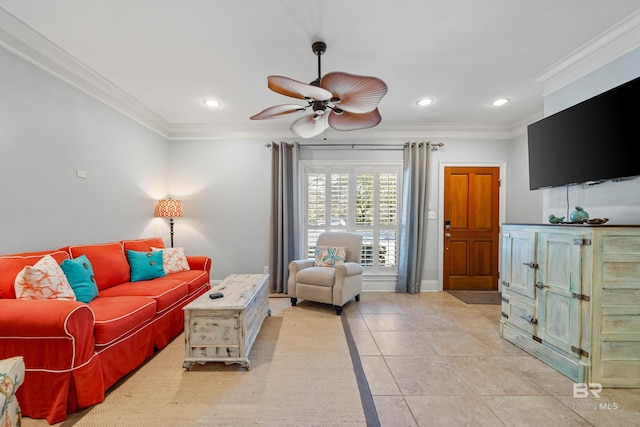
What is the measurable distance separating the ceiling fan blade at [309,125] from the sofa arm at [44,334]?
2.04m

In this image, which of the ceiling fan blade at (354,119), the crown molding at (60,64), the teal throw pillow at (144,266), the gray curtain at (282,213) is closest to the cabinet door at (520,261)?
the ceiling fan blade at (354,119)

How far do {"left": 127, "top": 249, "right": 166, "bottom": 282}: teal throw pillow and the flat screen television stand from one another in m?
4.29

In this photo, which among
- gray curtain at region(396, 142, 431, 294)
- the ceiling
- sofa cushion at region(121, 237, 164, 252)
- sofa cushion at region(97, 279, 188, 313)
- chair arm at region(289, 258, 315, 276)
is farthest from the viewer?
gray curtain at region(396, 142, 431, 294)

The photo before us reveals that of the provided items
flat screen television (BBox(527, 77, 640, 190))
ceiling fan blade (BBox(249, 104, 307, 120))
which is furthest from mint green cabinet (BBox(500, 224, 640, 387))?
ceiling fan blade (BBox(249, 104, 307, 120))

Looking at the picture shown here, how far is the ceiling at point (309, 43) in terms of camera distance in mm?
1777

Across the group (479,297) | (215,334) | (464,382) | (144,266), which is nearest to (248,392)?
A: (215,334)

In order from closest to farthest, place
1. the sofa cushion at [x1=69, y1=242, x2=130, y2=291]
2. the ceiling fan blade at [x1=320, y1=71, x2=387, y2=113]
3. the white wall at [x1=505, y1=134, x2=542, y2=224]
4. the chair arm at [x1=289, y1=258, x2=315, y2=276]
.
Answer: the ceiling fan blade at [x1=320, y1=71, x2=387, y2=113] → the sofa cushion at [x1=69, y1=242, x2=130, y2=291] → the chair arm at [x1=289, y1=258, x2=315, y2=276] → the white wall at [x1=505, y1=134, x2=542, y2=224]

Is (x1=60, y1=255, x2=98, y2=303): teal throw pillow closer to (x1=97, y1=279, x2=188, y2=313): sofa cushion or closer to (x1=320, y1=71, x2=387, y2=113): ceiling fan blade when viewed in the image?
(x1=97, y1=279, x2=188, y2=313): sofa cushion

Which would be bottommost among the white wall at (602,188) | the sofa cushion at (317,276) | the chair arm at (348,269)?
the sofa cushion at (317,276)

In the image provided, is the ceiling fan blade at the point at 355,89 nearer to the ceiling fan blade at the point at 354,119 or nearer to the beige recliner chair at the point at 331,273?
the ceiling fan blade at the point at 354,119

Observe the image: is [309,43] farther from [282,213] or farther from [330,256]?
[330,256]

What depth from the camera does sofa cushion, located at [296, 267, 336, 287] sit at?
3117mm

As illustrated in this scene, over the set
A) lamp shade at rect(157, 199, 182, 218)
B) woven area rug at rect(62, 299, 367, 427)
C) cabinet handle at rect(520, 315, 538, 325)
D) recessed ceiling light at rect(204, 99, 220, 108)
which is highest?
recessed ceiling light at rect(204, 99, 220, 108)

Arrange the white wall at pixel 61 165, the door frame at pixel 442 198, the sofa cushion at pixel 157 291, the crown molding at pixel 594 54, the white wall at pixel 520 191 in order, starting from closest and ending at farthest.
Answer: the crown molding at pixel 594 54, the white wall at pixel 61 165, the sofa cushion at pixel 157 291, the white wall at pixel 520 191, the door frame at pixel 442 198
